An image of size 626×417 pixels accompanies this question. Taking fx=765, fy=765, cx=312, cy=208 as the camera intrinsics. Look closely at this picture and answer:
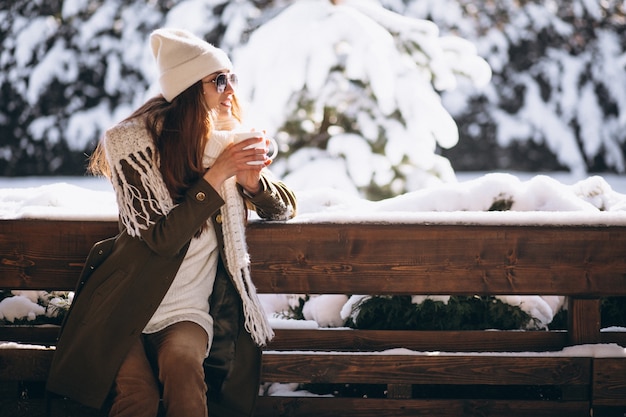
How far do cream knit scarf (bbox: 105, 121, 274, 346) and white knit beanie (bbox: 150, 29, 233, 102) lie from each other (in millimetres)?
167

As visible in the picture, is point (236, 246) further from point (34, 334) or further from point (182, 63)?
point (34, 334)

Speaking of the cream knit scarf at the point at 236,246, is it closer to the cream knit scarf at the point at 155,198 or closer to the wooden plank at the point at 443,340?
the cream knit scarf at the point at 155,198

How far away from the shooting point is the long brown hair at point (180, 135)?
244cm

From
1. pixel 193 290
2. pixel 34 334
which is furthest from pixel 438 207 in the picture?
pixel 34 334

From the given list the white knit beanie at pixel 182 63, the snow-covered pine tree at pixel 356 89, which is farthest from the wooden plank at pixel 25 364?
the snow-covered pine tree at pixel 356 89

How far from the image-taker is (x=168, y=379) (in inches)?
90.7

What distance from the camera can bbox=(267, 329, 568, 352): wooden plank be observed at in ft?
9.63

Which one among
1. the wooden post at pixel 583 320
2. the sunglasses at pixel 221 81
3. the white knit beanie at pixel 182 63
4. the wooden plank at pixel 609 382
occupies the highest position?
the white knit beanie at pixel 182 63

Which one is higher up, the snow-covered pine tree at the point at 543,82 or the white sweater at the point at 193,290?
the white sweater at the point at 193,290

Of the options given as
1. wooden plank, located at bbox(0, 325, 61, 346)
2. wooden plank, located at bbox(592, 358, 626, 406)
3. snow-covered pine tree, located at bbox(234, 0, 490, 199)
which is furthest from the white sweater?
snow-covered pine tree, located at bbox(234, 0, 490, 199)

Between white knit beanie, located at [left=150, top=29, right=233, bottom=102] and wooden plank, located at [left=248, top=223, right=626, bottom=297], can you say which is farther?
wooden plank, located at [left=248, top=223, right=626, bottom=297]

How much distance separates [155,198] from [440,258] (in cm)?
105

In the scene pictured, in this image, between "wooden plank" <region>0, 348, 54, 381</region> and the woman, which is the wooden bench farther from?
the woman

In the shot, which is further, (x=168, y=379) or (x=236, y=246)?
(x=236, y=246)
